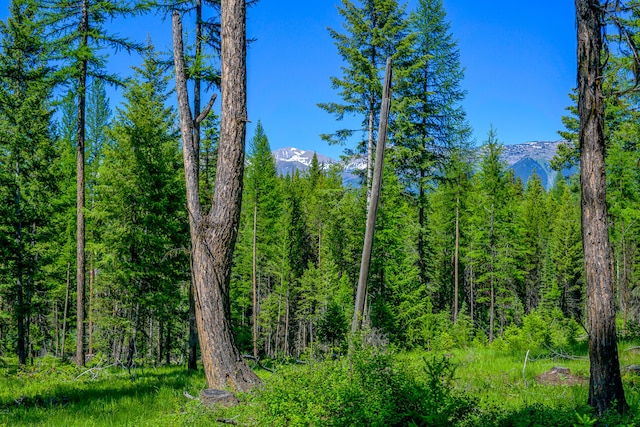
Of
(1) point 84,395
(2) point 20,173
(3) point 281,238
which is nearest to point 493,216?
(3) point 281,238

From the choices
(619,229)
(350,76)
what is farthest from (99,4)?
(619,229)

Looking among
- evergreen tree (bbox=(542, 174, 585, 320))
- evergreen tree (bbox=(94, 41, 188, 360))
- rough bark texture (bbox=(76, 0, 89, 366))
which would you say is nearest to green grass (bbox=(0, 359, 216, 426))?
rough bark texture (bbox=(76, 0, 89, 366))

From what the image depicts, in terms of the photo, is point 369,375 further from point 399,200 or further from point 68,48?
point 399,200

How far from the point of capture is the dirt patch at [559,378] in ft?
22.5

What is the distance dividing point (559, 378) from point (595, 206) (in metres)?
3.48

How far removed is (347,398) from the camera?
443 centimetres

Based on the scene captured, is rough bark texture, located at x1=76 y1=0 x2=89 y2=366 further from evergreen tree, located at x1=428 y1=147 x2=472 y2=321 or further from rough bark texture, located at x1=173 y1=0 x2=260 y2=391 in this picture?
evergreen tree, located at x1=428 y1=147 x2=472 y2=321

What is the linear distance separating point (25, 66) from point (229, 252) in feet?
46.1

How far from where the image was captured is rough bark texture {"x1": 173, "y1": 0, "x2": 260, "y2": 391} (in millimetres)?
5812

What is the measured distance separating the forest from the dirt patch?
7 cm

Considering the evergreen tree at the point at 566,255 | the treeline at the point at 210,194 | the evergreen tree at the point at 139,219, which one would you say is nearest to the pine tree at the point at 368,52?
the treeline at the point at 210,194

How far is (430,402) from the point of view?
4.27 m

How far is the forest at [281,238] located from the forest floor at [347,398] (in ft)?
0.13

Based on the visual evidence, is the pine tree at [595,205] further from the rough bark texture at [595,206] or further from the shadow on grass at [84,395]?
the shadow on grass at [84,395]
